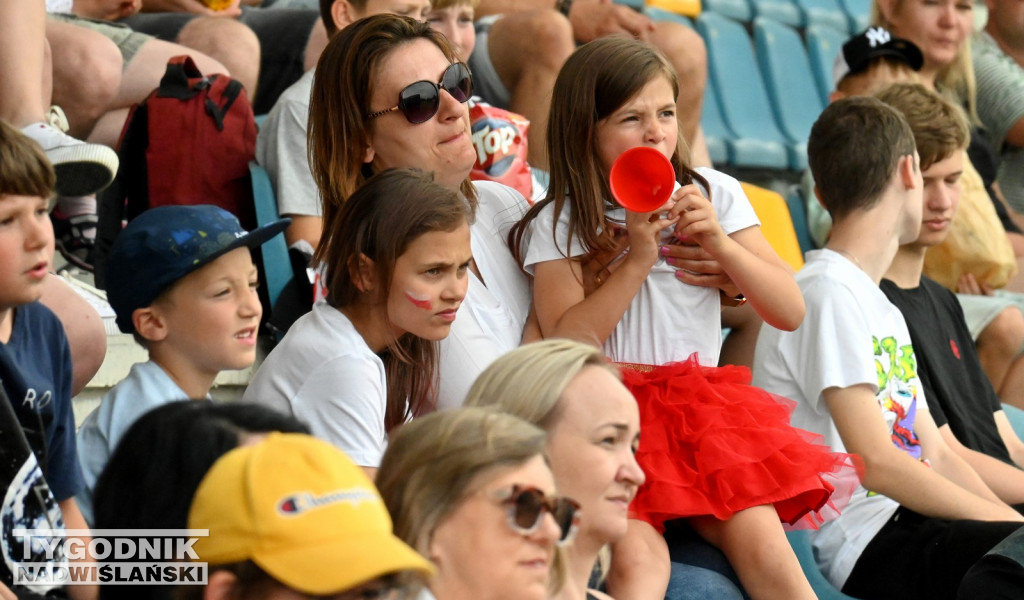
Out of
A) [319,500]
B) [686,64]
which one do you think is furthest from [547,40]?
[319,500]

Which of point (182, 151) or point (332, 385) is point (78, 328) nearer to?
point (332, 385)

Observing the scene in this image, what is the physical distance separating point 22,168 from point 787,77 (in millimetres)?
5081

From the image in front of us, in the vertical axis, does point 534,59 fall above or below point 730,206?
below

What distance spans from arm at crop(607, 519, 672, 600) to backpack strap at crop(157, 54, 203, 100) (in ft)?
6.13

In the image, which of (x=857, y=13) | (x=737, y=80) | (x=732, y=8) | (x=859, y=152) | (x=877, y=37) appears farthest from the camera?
(x=857, y=13)

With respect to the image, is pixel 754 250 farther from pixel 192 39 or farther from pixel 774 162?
pixel 774 162

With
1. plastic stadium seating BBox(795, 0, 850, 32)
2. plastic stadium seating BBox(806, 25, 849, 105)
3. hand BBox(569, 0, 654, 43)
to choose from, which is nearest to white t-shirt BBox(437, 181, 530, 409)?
hand BBox(569, 0, 654, 43)

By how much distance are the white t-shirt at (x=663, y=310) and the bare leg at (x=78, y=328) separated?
891 millimetres

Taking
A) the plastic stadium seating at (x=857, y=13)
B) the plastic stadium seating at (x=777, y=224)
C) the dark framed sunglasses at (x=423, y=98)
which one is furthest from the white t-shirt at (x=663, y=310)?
the plastic stadium seating at (x=857, y=13)

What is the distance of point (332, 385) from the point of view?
2305 millimetres

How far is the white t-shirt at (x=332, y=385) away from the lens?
7.46ft

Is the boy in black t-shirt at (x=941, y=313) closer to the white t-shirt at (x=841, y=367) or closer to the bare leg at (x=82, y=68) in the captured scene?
the white t-shirt at (x=841, y=367)

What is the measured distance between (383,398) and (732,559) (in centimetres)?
76

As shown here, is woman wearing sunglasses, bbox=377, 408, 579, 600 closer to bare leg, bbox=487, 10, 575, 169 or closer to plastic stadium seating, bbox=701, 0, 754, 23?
bare leg, bbox=487, 10, 575, 169
